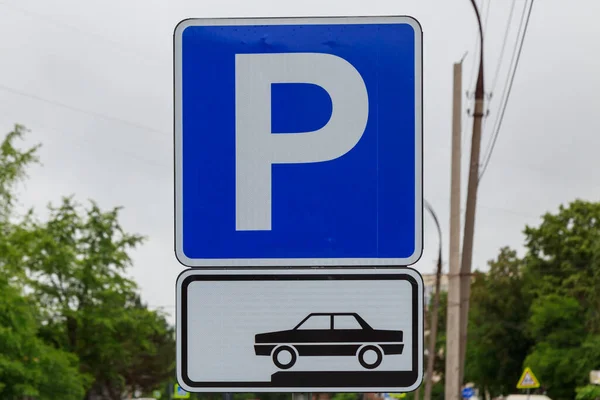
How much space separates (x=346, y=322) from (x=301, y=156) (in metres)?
0.47

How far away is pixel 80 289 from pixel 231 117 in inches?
1880

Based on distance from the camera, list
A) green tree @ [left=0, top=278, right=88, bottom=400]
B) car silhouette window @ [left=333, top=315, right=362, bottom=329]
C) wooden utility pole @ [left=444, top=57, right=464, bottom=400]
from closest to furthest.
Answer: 1. car silhouette window @ [left=333, top=315, right=362, bottom=329]
2. wooden utility pole @ [left=444, top=57, right=464, bottom=400]
3. green tree @ [left=0, top=278, right=88, bottom=400]

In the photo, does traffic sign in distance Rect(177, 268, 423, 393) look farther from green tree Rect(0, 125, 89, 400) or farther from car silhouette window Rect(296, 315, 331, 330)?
green tree Rect(0, 125, 89, 400)

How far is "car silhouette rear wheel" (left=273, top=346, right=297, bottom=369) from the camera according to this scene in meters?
3.14

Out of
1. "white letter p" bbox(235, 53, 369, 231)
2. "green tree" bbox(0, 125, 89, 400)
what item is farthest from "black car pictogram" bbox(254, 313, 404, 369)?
"green tree" bbox(0, 125, 89, 400)

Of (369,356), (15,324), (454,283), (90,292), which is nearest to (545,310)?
(90,292)

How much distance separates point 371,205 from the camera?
125 inches

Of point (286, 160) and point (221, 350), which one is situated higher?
point (286, 160)

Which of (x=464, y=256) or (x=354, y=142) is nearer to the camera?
(x=354, y=142)

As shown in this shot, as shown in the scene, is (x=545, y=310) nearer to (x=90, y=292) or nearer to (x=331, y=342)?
(x=90, y=292)

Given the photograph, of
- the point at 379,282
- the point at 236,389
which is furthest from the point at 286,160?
the point at 236,389

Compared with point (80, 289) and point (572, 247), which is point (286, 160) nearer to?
point (80, 289)

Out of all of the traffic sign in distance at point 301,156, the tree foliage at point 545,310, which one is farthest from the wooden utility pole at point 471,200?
the tree foliage at point 545,310

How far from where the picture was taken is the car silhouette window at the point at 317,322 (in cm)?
313
